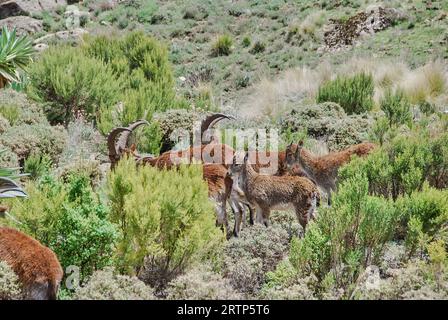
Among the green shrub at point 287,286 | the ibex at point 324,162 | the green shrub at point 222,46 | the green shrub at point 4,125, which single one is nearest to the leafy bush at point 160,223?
the green shrub at point 287,286

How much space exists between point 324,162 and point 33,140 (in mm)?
5303

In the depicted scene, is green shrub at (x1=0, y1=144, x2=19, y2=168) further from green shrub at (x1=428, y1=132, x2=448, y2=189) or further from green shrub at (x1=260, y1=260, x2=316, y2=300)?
green shrub at (x1=428, y1=132, x2=448, y2=189)

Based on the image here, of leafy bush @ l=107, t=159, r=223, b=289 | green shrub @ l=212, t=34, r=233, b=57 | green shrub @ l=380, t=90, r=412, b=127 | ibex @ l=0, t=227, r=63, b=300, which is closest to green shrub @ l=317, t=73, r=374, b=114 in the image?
green shrub @ l=380, t=90, r=412, b=127

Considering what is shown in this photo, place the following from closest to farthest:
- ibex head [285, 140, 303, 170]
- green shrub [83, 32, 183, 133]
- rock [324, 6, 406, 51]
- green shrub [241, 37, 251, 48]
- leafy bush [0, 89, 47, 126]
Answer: ibex head [285, 140, 303, 170] → leafy bush [0, 89, 47, 126] → green shrub [83, 32, 183, 133] → rock [324, 6, 406, 51] → green shrub [241, 37, 251, 48]

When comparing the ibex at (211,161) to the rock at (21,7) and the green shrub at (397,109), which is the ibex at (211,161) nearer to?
the green shrub at (397,109)

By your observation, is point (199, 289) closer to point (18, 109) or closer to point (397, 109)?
point (18, 109)

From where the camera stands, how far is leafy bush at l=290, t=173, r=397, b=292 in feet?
19.0

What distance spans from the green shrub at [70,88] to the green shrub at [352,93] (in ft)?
18.6

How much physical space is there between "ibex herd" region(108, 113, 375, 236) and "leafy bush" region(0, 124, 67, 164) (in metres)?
2.14

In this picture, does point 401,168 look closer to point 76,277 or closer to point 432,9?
point 76,277

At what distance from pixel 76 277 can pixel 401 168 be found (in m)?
4.47

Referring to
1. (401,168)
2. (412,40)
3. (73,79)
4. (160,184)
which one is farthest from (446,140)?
(412,40)

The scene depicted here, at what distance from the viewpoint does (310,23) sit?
29594 millimetres

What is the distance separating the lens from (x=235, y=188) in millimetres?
8336
